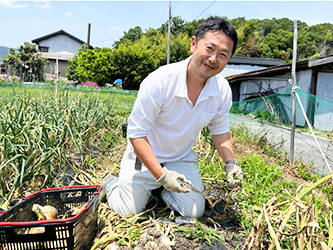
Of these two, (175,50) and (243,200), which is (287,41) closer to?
(175,50)

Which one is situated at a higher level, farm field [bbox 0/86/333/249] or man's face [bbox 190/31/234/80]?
man's face [bbox 190/31/234/80]

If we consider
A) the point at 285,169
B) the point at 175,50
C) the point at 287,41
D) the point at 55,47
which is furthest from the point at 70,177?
the point at 287,41

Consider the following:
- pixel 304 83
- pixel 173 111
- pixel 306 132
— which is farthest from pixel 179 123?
pixel 304 83

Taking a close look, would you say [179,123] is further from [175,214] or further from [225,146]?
[175,214]

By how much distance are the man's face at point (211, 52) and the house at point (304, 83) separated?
3.08 m

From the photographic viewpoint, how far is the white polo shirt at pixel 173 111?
1.70 metres

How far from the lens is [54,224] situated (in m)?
1.22

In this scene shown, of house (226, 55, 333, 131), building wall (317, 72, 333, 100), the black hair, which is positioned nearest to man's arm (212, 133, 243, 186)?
the black hair

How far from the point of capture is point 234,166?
6.13ft

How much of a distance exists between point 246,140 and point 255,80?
29.7 feet

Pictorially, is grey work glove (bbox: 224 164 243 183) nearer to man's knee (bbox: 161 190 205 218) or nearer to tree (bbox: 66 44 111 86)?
man's knee (bbox: 161 190 205 218)

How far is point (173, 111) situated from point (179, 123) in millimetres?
92

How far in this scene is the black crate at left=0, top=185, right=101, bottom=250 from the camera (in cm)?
123

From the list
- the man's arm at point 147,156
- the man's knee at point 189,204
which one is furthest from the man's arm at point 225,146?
the man's arm at point 147,156
